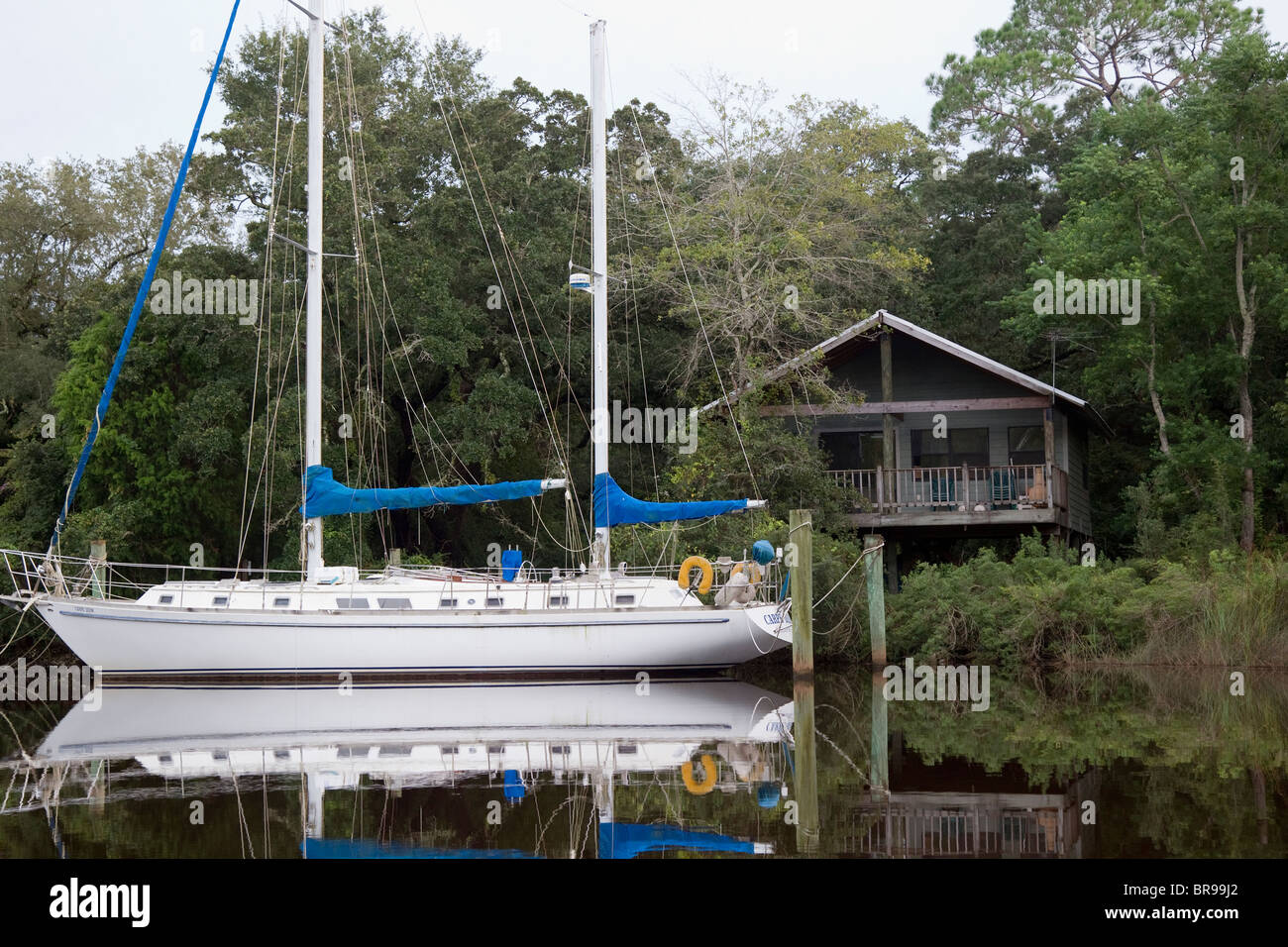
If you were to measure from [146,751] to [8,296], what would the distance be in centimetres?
2706

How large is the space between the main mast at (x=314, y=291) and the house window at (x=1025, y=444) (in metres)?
17.2

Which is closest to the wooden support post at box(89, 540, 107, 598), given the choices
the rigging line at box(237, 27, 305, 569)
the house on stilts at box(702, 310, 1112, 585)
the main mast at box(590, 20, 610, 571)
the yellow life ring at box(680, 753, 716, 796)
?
the rigging line at box(237, 27, 305, 569)

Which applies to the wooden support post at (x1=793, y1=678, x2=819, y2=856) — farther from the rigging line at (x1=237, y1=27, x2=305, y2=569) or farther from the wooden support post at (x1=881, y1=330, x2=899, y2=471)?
the rigging line at (x1=237, y1=27, x2=305, y2=569)

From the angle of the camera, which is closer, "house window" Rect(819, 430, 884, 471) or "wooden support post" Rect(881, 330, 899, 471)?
"wooden support post" Rect(881, 330, 899, 471)

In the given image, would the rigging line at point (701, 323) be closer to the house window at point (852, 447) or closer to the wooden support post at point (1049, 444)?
the house window at point (852, 447)

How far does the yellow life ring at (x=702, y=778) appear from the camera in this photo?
1299 cm

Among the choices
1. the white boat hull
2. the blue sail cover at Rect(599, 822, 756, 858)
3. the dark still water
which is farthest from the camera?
the white boat hull

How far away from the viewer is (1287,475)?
29.3m

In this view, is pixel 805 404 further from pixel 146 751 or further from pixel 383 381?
pixel 146 751

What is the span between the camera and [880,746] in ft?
52.3

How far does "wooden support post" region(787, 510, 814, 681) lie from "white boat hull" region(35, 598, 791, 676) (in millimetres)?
1499

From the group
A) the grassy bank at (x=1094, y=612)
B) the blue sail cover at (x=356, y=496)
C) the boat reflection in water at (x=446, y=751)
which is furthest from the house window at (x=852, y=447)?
the blue sail cover at (x=356, y=496)

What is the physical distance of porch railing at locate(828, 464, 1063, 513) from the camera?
2953 cm
